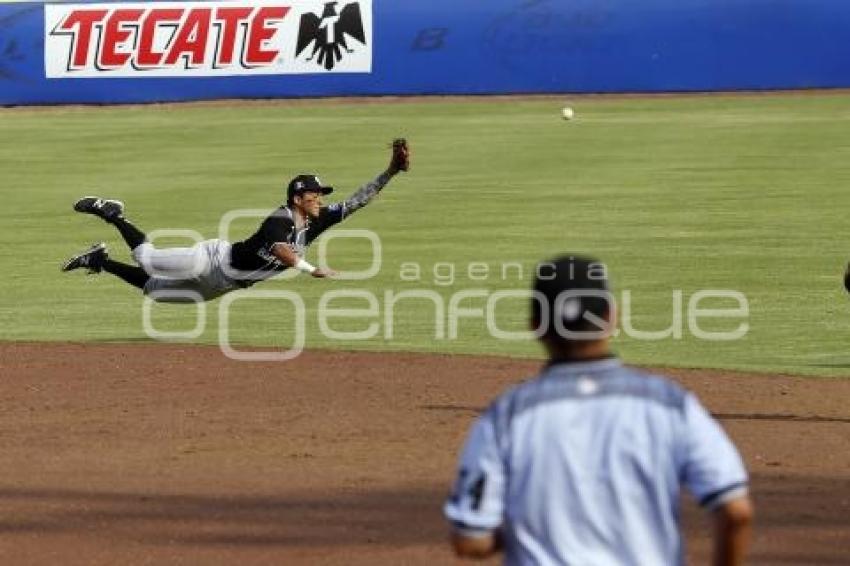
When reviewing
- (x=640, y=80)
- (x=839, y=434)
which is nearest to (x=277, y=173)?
(x=640, y=80)

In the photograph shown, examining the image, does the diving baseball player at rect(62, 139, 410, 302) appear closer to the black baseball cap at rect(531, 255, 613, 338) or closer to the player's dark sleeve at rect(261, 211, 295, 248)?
the player's dark sleeve at rect(261, 211, 295, 248)

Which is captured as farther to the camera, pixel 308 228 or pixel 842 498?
pixel 308 228

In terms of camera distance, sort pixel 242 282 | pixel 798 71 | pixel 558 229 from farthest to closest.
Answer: pixel 798 71, pixel 558 229, pixel 242 282

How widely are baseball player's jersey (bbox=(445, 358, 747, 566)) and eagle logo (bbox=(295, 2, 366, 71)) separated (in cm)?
3546

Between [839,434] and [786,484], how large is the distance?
179cm

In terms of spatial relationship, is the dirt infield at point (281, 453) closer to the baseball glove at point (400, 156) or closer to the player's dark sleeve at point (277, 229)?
the player's dark sleeve at point (277, 229)

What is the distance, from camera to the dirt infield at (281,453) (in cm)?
883

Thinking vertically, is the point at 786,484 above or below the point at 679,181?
below

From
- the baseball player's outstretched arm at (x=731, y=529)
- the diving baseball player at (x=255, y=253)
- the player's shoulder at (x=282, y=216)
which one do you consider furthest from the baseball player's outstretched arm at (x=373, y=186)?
the baseball player's outstretched arm at (x=731, y=529)

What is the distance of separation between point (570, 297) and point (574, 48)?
35.2 metres

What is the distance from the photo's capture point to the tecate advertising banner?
39.8 m

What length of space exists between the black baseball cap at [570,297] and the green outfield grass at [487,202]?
34.5ft

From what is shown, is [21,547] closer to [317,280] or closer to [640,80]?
[317,280]

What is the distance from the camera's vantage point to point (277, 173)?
100 ft
